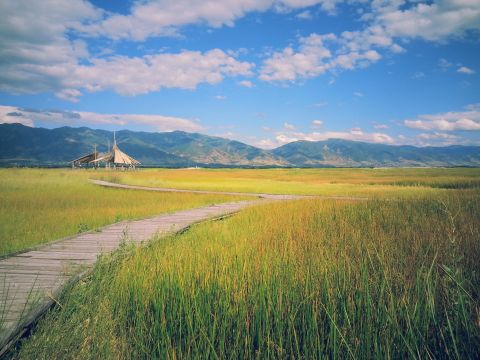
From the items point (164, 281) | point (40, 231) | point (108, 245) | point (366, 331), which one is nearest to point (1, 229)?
point (40, 231)

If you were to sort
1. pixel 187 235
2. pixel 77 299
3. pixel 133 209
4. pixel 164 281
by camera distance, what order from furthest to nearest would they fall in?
pixel 133 209
pixel 187 235
pixel 164 281
pixel 77 299

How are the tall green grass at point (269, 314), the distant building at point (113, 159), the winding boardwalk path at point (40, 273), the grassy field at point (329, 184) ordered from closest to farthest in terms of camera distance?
the tall green grass at point (269, 314)
the winding boardwalk path at point (40, 273)
the grassy field at point (329, 184)
the distant building at point (113, 159)

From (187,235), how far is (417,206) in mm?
8231

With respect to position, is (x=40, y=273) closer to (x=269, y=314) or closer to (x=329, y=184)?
(x=269, y=314)

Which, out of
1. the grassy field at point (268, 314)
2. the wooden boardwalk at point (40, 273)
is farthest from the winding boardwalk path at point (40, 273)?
the grassy field at point (268, 314)

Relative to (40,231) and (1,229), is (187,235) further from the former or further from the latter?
(1,229)

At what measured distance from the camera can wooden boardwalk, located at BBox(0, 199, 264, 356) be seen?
10.3 ft

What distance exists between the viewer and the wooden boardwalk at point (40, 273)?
3.13m

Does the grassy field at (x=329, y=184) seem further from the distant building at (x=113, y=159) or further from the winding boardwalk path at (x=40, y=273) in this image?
the distant building at (x=113, y=159)

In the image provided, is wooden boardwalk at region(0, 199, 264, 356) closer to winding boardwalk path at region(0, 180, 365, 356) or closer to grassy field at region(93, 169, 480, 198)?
winding boardwalk path at region(0, 180, 365, 356)

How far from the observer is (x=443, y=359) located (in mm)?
2738

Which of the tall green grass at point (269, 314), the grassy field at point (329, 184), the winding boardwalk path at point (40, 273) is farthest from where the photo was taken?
the grassy field at point (329, 184)

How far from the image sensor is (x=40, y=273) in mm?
4801

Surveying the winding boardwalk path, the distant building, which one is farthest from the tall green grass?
the distant building
